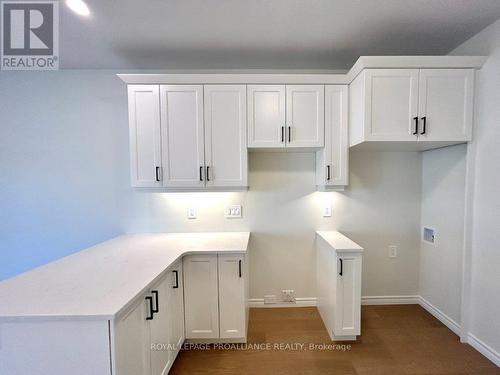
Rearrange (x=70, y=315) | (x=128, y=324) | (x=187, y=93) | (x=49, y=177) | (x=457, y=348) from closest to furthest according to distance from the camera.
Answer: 1. (x=70, y=315)
2. (x=128, y=324)
3. (x=457, y=348)
4. (x=187, y=93)
5. (x=49, y=177)

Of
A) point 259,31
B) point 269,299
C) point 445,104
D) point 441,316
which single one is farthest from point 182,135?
point 441,316

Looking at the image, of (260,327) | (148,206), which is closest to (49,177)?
(148,206)

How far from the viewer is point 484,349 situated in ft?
5.58

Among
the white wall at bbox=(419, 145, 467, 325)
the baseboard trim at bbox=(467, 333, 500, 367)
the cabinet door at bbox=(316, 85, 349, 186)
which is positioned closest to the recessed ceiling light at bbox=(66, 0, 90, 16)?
the cabinet door at bbox=(316, 85, 349, 186)

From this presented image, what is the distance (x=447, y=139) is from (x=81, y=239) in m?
3.73

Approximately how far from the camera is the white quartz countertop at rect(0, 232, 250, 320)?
0.95m

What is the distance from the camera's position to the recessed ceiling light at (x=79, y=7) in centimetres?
146

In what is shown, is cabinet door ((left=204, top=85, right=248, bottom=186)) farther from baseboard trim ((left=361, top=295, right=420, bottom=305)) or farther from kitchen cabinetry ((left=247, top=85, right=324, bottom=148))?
baseboard trim ((left=361, top=295, right=420, bottom=305))

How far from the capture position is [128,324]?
3.46 ft

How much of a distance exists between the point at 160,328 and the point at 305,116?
2.07 m

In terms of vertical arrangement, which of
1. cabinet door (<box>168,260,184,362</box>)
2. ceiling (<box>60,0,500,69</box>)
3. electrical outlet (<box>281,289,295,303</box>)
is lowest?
electrical outlet (<box>281,289,295,303</box>)

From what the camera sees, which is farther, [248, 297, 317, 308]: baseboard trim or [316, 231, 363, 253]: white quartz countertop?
[248, 297, 317, 308]: baseboard trim

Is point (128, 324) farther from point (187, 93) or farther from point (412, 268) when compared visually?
point (412, 268)

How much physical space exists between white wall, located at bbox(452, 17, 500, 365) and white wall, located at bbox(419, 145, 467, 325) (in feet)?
0.32
